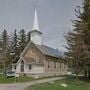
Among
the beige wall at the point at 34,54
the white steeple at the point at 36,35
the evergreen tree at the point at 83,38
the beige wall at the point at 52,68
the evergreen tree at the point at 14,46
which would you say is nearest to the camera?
the evergreen tree at the point at 83,38

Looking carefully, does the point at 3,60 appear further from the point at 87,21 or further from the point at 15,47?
the point at 87,21

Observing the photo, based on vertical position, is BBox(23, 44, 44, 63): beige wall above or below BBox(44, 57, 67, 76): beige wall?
above

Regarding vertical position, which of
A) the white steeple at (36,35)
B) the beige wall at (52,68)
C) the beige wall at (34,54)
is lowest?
the beige wall at (52,68)

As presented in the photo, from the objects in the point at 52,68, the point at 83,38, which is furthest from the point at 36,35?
the point at 83,38

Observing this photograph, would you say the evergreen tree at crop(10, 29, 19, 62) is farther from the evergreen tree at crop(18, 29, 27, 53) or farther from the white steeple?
the white steeple

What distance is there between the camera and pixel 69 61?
36344 millimetres

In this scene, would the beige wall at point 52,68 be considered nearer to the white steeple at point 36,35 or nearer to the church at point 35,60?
the church at point 35,60

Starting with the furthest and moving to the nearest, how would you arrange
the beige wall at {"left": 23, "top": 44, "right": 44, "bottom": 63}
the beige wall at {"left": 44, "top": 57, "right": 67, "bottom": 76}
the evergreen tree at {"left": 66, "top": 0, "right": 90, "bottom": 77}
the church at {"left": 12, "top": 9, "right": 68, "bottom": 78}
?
the beige wall at {"left": 44, "top": 57, "right": 67, "bottom": 76} < the beige wall at {"left": 23, "top": 44, "right": 44, "bottom": 63} < the church at {"left": 12, "top": 9, "right": 68, "bottom": 78} < the evergreen tree at {"left": 66, "top": 0, "right": 90, "bottom": 77}

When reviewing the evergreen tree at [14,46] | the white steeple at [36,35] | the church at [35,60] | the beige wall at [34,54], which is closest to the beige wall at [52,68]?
the church at [35,60]

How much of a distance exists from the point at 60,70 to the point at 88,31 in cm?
2431

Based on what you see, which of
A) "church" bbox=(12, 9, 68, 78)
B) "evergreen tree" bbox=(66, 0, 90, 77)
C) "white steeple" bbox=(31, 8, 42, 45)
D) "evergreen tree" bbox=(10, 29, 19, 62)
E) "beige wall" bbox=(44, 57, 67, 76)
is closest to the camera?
"evergreen tree" bbox=(66, 0, 90, 77)

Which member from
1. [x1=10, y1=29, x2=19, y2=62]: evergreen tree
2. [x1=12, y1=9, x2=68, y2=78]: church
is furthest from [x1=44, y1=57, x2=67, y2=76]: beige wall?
[x1=10, y1=29, x2=19, y2=62]: evergreen tree

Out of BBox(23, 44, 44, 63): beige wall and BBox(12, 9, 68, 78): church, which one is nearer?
BBox(12, 9, 68, 78): church

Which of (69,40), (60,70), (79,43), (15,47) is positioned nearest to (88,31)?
(79,43)
